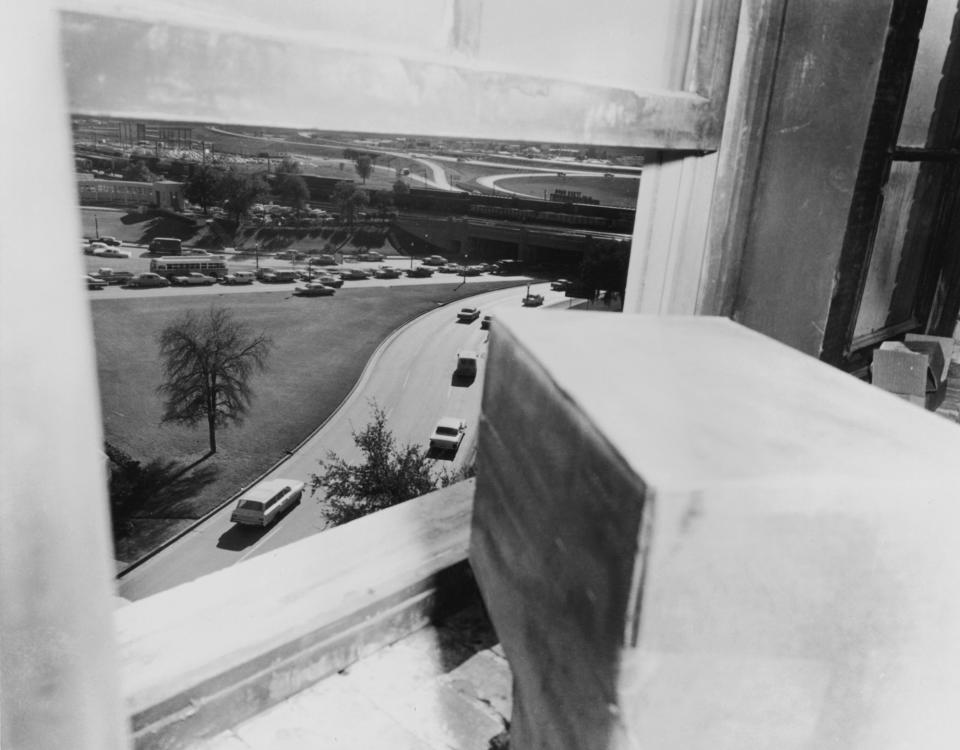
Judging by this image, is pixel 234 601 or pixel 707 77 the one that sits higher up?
pixel 707 77

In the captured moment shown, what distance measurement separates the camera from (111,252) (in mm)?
31422

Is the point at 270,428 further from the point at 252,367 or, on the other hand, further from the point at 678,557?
the point at 678,557

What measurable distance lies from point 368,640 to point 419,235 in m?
36.7

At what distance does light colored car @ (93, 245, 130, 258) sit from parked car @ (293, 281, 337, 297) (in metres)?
7.59

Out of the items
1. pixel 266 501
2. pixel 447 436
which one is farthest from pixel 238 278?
pixel 266 501

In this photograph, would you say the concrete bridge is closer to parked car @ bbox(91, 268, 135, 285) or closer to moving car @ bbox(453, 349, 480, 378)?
moving car @ bbox(453, 349, 480, 378)

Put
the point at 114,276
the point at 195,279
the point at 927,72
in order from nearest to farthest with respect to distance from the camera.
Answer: the point at 927,72 < the point at 114,276 < the point at 195,279

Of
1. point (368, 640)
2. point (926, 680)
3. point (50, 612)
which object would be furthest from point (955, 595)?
point (368, 640)

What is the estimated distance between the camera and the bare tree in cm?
2905

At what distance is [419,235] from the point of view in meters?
37.0

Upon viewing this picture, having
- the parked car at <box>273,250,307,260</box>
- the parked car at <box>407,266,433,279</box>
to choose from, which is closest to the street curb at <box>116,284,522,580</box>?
the parked car at <box>407,266,433,279</box>

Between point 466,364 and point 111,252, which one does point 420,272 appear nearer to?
point 466,364

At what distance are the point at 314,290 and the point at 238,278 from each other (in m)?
3.92

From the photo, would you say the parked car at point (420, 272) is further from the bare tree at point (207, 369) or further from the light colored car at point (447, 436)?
the light colored car at point (447, 436)
